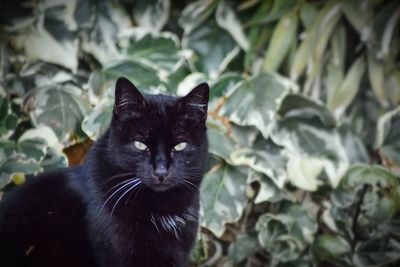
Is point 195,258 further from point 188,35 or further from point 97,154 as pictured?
point 188,35

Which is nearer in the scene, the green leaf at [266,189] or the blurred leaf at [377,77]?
the green leaf at [266,189]

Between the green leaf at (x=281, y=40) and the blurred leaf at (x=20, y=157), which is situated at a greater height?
the green leaf at (x=281, y=40)

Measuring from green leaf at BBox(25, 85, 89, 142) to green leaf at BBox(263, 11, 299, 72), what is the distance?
70cm

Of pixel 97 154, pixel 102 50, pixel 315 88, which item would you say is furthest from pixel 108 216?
pixel 315 88

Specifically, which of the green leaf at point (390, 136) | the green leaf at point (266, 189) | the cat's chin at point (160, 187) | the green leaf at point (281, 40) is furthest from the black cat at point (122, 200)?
the green leaf at point (390, 136)

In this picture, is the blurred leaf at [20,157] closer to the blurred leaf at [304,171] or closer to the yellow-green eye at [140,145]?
the yellow-green eye at [140,145]

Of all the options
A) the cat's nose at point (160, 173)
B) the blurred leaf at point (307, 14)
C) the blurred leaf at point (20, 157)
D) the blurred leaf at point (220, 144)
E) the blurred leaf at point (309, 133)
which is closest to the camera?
the cat's nose at point (160, 173)

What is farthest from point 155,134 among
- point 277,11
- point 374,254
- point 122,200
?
point 374,254

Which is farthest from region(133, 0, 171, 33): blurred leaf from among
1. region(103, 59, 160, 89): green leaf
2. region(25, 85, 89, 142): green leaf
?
region(25, 85, 89, 142): green leaf

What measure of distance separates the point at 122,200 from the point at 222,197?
55 centimetres

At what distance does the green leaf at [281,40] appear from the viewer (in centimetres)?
205

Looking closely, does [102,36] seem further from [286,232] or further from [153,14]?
[286,232]

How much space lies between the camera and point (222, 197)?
1830 millimetres

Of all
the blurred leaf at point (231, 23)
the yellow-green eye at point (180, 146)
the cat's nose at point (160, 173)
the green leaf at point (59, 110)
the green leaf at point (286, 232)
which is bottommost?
the green leaf at point (286, 232)
